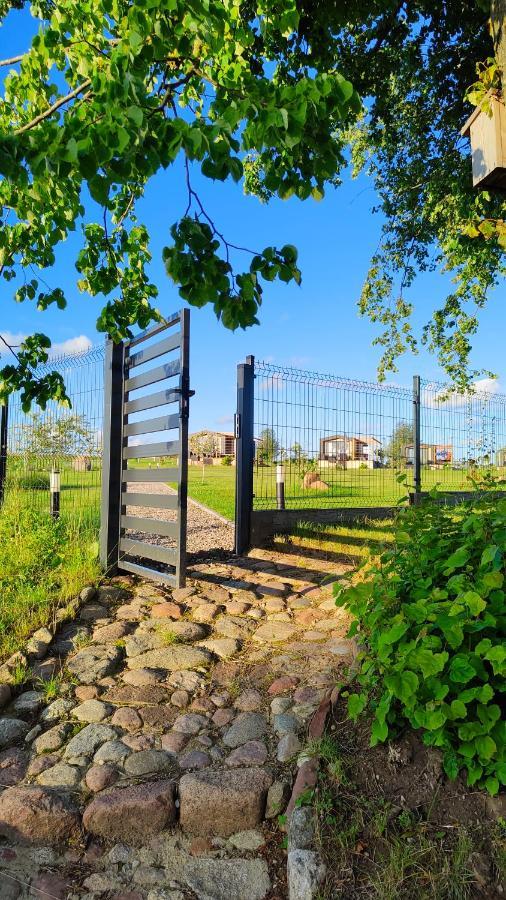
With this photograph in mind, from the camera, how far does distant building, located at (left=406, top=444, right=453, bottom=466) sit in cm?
995

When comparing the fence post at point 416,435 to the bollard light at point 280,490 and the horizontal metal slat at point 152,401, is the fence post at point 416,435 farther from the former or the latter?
the horizontal metal slat at point 152,401

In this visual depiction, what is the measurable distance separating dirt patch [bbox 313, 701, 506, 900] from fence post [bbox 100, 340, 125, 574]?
13.0 ft

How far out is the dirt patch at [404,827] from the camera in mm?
2129

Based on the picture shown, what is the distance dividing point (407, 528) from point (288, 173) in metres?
1.96

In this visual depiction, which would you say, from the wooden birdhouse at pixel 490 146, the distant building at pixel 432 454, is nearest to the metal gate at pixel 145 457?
the wooden birdhouse at pixel 490 146

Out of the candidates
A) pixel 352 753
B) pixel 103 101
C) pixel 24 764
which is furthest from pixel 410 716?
pixel 103 101

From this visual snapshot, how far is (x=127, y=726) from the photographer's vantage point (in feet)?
11.4

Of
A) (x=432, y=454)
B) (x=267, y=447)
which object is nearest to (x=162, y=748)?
(x=267, y=447)

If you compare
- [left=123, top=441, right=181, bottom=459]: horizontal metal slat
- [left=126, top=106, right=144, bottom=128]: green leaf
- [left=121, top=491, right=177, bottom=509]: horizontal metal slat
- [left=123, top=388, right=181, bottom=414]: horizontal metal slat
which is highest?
[left=126, top=106, right=144, bottom=128]: green leaf

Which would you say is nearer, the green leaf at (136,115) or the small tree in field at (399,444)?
the green leaf at (136,115)

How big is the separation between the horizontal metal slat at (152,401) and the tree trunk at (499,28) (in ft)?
11.2

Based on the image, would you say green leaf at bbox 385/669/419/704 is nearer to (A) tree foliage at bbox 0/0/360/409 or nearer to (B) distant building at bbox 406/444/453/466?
(A) tree foliage at bbox 0/0/360/409

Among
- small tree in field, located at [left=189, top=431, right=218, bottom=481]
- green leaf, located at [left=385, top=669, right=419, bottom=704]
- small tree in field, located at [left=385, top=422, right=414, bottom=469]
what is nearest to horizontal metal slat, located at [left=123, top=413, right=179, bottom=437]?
green leaf, located at [left=385, top=669, right=419, bottom=704]

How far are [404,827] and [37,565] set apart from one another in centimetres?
426
